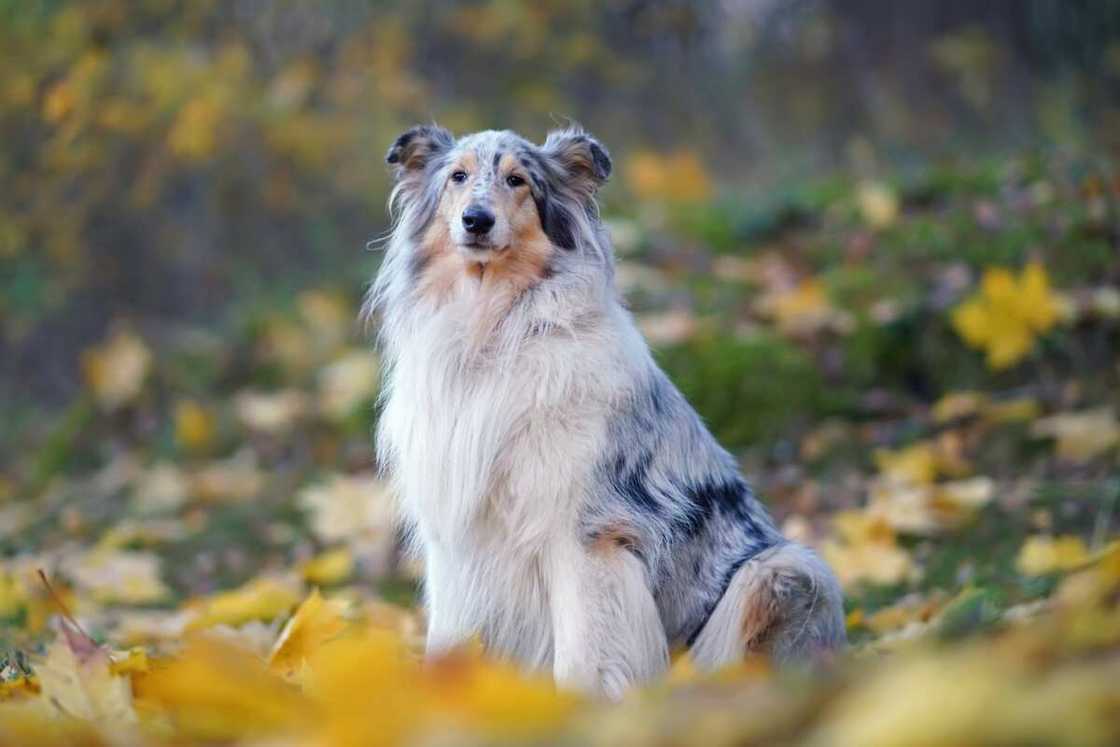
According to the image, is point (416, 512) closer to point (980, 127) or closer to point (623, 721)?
point (623, 721)

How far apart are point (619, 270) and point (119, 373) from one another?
11.2 feet

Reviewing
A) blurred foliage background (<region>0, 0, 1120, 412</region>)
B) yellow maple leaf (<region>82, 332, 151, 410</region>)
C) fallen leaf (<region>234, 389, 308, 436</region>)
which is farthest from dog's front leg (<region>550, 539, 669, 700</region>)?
yellow maple leaf (<region>82, 332, 151, 410</region>)

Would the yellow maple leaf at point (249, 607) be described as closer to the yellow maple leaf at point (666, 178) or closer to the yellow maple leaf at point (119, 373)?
the yellow maple leaf at point (119, 373)

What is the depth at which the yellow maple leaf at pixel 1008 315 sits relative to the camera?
5.92 metres

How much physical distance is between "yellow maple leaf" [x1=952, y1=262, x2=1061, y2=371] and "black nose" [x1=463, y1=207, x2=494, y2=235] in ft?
9.90

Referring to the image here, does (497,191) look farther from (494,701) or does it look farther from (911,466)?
(911,466)

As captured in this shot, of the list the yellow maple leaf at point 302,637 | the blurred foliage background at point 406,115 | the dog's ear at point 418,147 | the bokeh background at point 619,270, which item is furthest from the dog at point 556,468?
the blurred foliage background at point 406,115

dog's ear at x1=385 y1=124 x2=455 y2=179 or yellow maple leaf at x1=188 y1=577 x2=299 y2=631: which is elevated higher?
dog's ear at x1=385 y1=124 x2=455 y2=179

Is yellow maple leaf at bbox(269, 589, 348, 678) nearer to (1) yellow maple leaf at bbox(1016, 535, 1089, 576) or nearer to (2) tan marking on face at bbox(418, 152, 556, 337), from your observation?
(2) tan marking on face at bbox(418, 152, 556, 337)

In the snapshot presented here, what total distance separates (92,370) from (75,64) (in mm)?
2335

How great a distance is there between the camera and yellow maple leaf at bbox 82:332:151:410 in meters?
8.62

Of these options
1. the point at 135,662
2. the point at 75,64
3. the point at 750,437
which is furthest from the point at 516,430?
the point at 75,64

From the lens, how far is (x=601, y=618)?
335cm

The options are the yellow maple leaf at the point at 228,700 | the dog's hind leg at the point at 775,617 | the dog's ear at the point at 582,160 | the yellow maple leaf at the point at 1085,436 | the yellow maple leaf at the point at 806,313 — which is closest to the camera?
the yellow maple leaf at the point at 228,700
